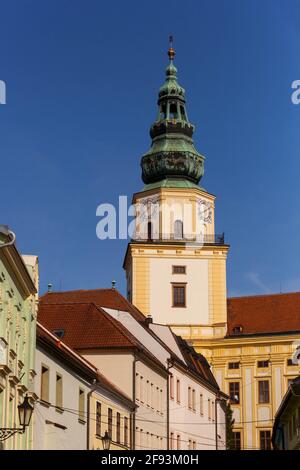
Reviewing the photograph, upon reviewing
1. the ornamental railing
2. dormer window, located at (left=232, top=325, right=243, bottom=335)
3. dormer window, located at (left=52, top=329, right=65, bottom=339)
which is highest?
the ornamental railing

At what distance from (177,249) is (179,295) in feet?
10.9

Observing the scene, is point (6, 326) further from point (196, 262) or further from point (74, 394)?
point (196, 262)

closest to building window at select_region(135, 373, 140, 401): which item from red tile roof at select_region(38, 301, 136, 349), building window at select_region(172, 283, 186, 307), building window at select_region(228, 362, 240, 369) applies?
red tile roof at select_region(38, 301, 136, 349)

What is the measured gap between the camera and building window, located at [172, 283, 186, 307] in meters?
73.5

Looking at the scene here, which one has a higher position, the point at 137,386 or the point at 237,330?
the point at 237,330

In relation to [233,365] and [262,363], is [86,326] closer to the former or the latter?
[233,365]

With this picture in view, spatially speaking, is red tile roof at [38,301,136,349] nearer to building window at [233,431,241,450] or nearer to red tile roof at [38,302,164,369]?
red tile roof at [38,302,164,369]

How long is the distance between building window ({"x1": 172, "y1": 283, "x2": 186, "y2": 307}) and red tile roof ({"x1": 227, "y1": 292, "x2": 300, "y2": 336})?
16.3ft

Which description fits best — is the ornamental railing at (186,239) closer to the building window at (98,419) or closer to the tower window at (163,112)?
the tower window at (163,112)

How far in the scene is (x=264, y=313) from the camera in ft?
Answer: 259

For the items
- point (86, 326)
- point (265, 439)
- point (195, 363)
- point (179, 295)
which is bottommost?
point (265, 439)

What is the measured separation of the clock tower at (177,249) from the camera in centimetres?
7350

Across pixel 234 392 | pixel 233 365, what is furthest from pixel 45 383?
pixel 233 365

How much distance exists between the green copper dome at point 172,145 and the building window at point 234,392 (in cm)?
1590
